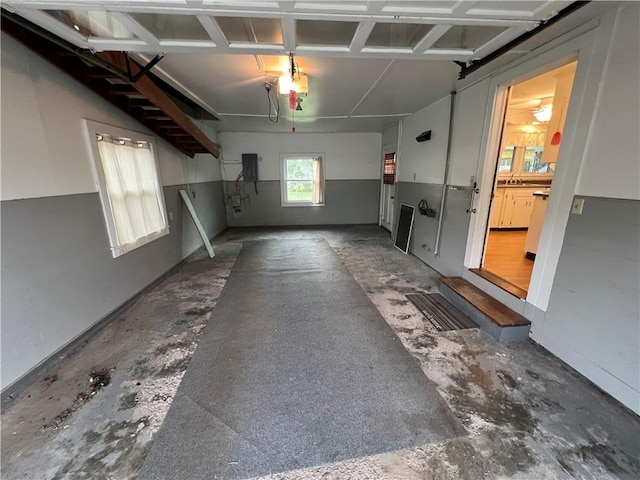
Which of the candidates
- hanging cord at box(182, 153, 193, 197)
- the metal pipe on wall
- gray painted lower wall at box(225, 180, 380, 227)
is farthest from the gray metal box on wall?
the metal pipe on wall

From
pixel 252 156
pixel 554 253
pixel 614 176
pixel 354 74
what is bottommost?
pixel 554 253

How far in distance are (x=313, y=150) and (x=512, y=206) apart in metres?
4.79

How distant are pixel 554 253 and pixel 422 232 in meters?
2.36

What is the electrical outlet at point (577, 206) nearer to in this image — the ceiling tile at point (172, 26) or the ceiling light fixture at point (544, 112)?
the ceiling tile at point (172, 26)

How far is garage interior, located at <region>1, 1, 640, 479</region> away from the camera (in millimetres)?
1437

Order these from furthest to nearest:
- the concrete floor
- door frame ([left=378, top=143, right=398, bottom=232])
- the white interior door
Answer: the white interior door, door frame ([left=378, top=143, right=398, bottom=232]), the concrete floor

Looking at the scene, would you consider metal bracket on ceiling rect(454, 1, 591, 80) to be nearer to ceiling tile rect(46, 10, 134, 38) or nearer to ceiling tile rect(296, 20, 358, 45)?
ceiling tile rect(296, 20, 358, 45)

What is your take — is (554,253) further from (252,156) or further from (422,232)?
(252,156)

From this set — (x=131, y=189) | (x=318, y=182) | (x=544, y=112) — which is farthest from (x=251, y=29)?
(x=318, y=182)

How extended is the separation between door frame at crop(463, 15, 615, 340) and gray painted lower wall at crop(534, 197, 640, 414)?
10 cm

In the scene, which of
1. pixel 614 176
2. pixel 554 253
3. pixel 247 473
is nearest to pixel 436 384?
pixel 247 473

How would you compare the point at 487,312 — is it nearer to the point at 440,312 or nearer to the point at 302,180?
the point at 440,312

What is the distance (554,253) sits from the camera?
2.12 meters

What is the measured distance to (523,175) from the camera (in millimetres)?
5277
